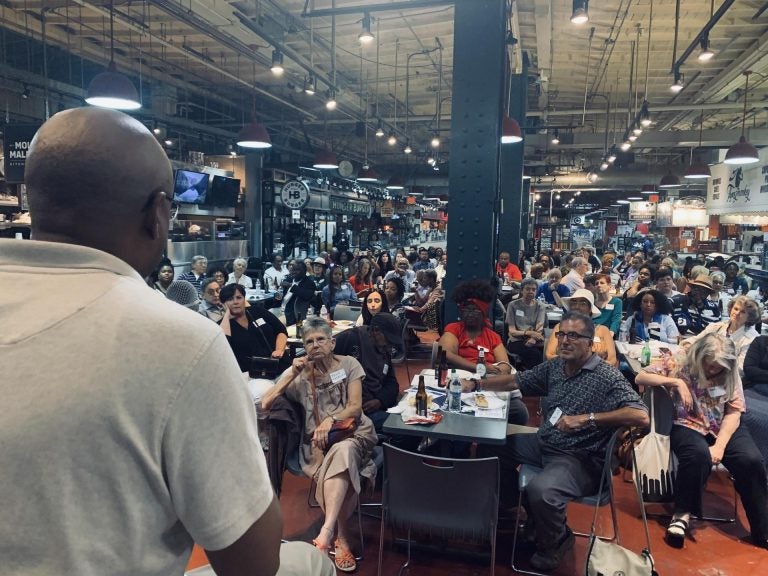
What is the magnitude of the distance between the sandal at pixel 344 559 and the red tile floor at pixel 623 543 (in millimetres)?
77

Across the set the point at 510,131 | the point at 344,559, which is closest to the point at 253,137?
the point at 510,131

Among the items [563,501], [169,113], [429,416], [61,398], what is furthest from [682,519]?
[169,113]

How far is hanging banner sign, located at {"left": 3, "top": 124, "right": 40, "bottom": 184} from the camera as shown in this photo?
796 centimetres

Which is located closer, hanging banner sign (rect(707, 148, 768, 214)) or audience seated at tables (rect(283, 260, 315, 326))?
audience seated at tables (rect(283, 260, 315, 326))

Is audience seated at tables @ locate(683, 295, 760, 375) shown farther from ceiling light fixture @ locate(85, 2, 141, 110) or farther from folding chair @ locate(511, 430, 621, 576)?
ceiling light fixture @ locate(85, 2, 141, 110)

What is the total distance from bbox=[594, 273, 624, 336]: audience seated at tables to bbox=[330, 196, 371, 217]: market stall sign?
1327cm

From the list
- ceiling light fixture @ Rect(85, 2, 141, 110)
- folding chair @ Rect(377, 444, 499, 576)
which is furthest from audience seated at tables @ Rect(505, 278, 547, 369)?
ceiling light fixture @ Rect(85, 2, 141, 110)

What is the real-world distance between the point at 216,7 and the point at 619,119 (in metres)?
13.3

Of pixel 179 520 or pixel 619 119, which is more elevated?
pixel 619 119

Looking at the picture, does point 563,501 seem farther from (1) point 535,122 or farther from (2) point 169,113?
(1) point 535,122

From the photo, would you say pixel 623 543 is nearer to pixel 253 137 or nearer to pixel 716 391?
pixel 716 391

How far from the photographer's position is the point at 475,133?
21.5 feet

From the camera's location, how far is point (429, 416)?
3.56 m

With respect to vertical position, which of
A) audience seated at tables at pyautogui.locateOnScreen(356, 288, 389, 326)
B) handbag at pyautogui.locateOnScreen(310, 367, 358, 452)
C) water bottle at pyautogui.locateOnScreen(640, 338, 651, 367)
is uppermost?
audience seated at tables at pyautogui.locateOnScreen(356, 288, 389, 326)
